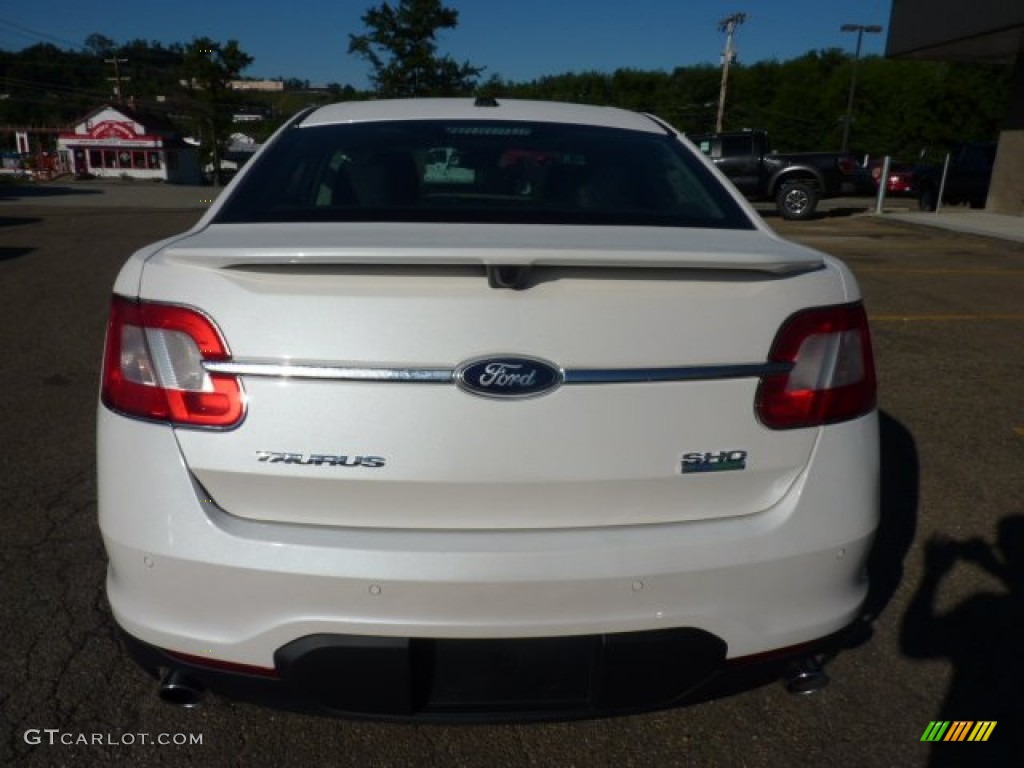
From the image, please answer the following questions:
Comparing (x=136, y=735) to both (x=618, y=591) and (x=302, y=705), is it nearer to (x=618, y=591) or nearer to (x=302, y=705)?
(x=302, y=705)

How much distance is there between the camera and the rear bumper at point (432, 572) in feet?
5.16

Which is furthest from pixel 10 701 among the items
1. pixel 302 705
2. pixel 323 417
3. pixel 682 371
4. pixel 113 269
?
pixel 113 269

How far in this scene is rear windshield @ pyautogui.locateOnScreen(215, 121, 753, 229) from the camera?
2.37 meters

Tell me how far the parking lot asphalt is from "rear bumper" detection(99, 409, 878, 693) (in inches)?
22.3

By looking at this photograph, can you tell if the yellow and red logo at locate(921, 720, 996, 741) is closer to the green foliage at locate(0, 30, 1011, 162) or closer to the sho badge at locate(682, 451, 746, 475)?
the sho badge at locate(682, 451, 746, 475)

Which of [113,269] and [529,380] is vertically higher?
[529,380]

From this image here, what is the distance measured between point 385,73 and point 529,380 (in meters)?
42.0

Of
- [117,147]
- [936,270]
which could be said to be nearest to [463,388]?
[936,270]

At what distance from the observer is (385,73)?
131 ft

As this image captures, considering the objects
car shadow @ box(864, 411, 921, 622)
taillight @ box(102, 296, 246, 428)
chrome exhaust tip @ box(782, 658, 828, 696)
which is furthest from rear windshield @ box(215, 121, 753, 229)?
car shadow @ box(864, 411, 921, 622)

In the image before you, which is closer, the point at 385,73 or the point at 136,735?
the point at 136,735

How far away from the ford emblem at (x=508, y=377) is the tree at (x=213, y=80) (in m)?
60.0

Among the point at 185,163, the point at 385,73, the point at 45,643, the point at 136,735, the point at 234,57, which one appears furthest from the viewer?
the point at 185,163

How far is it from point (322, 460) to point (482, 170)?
1413 mm
